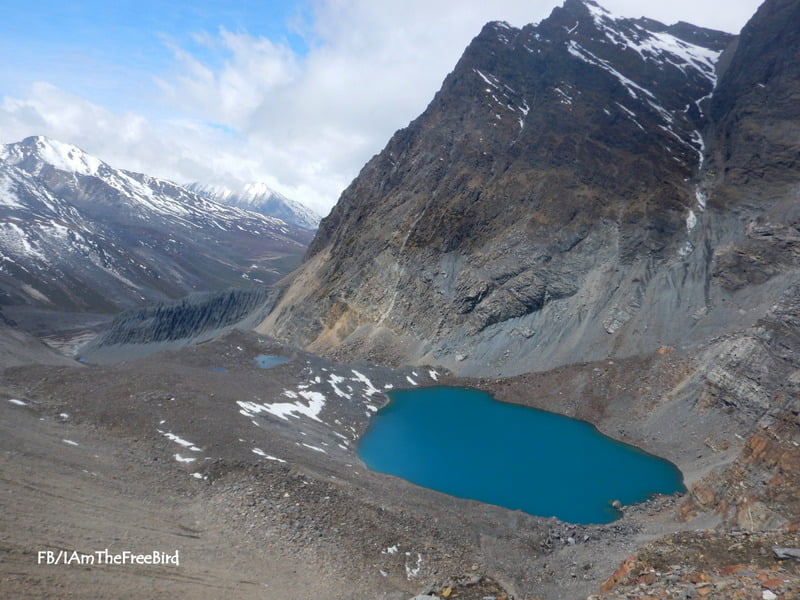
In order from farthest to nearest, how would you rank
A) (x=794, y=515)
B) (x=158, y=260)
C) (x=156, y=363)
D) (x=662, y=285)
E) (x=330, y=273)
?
(x=158, y=260) < (x=330, y=273) < (x=662, y=285) < (x=156, y=363) < (x=794, y=515)

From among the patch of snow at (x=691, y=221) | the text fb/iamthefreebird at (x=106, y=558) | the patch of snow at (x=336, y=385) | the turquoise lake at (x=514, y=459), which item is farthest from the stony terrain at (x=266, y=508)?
the patch of snow at (x=691, y=221)

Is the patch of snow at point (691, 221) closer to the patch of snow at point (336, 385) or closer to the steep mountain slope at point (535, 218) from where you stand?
the steep mountain slope at point (535, 218)

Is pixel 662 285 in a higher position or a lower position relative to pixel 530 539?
higher

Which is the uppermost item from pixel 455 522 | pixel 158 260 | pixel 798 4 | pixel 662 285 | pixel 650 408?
pixel 798 4

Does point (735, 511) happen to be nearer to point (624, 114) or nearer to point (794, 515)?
point (794, 515)

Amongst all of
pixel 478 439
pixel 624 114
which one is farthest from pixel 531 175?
pixel 478 439

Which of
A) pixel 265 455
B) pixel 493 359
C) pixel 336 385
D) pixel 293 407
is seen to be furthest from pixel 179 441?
pixel 493 359

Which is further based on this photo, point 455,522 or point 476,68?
point 476,68
